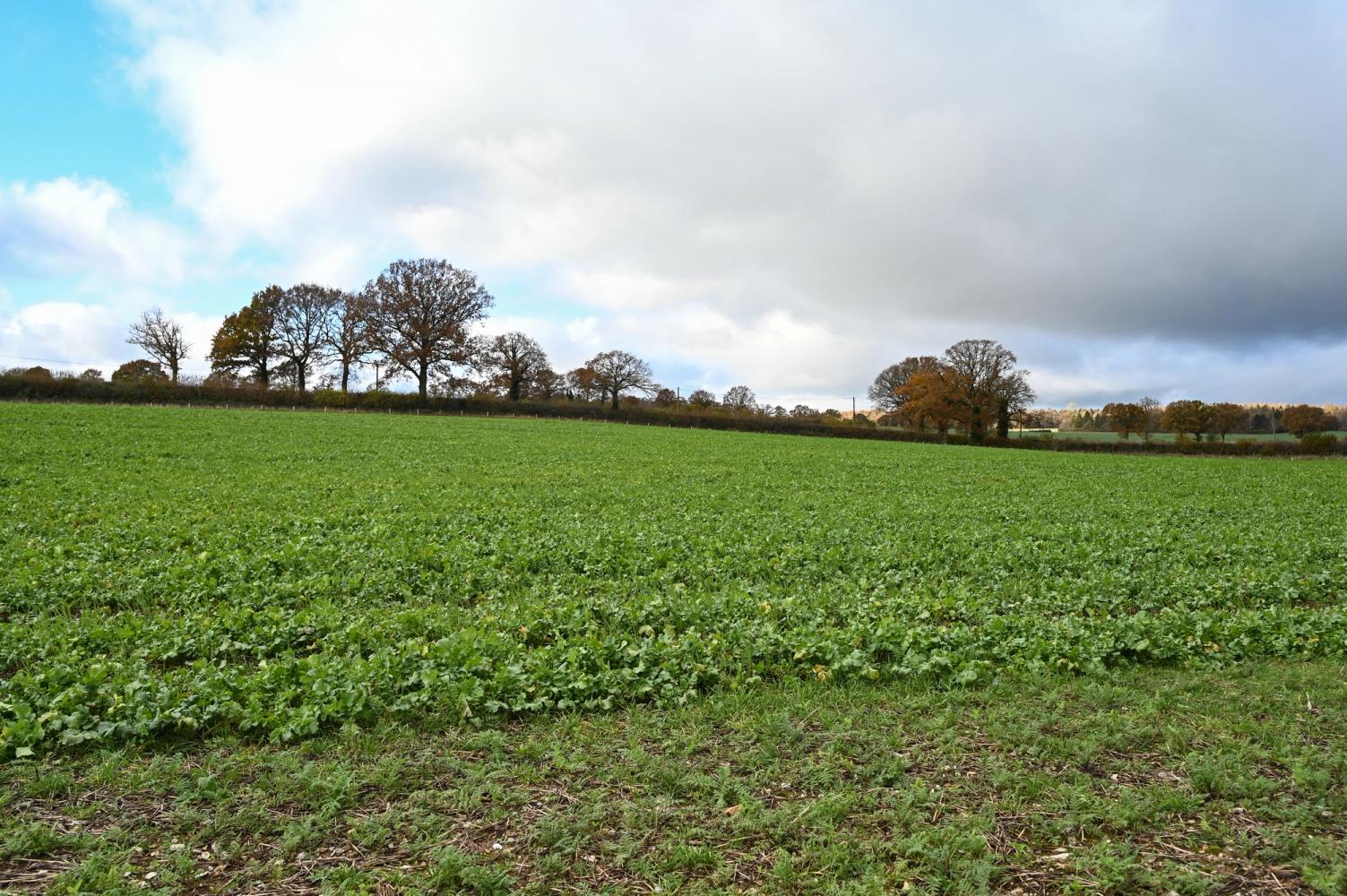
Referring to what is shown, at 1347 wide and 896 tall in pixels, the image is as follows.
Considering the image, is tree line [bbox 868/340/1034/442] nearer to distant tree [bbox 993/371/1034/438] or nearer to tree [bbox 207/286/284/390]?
distant tree [bbox 993/371/1034/438]

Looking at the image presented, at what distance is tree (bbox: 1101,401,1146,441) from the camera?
104250 mm

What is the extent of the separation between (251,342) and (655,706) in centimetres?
8698

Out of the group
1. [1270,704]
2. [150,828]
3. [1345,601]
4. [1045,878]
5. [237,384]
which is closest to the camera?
[1045,878]

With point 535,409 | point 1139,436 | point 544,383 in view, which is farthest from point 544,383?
point 1139,436

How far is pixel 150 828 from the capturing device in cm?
450

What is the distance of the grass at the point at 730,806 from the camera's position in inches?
161

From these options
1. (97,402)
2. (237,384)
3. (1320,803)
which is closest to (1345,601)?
(1320,803)

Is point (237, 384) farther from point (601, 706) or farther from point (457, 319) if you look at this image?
point (601, 706)

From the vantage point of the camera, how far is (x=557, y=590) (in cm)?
1018

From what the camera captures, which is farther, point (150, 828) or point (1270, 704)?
point (1270, 704)

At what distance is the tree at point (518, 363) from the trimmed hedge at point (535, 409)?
40.7 ft

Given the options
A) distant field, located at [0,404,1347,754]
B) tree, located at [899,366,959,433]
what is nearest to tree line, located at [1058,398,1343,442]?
tree, located at [899,366,959,433]

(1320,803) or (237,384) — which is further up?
(237,384)

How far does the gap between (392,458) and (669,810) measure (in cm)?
2616
